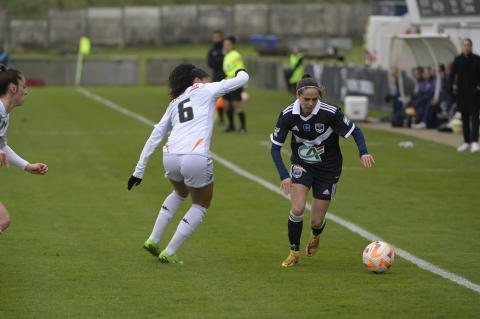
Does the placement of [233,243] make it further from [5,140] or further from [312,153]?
[5,140]

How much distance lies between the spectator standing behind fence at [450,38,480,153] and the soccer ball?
40.0 ft

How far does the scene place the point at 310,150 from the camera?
11.4 m

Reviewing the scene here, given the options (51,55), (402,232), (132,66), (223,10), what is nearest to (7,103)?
(402,232)

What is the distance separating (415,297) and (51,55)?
2273 inches

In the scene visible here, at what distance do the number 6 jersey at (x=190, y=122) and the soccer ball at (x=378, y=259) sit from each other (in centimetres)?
172

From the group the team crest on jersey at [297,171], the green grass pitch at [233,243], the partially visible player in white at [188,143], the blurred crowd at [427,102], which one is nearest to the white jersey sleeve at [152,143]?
the partially visible player in white at [188,143]

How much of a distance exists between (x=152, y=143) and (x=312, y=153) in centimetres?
151

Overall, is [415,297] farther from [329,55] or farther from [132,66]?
[329,55]

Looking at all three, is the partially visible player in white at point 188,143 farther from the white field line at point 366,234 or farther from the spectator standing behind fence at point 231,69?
the spectator standing behind fence at point 231,69

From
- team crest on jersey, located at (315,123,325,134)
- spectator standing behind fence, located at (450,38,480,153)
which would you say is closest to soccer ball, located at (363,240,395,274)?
team crest on jersey, located at (315,123,325,134)

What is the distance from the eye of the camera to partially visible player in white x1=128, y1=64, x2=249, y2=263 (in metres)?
11.0

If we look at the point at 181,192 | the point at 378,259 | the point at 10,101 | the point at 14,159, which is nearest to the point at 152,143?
the point at 181,192

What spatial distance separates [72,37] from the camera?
68250mm

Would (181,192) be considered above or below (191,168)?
below
